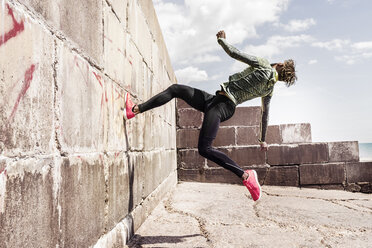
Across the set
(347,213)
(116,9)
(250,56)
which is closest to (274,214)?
(347,213)

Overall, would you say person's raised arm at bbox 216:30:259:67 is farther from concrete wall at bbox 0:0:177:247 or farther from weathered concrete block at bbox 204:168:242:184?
weathered concrete block at bbox 204:168:242:184

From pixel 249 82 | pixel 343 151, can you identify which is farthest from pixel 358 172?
pixel 249 82

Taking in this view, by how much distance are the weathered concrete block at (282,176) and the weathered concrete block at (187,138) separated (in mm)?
1412

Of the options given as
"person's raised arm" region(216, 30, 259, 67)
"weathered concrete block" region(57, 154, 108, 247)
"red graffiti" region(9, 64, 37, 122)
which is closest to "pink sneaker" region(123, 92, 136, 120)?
"weathered concrete block" region(57, 154, 108, 247)

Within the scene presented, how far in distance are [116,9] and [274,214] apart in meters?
2.44

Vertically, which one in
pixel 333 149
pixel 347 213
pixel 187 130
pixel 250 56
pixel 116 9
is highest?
pixel 116 9

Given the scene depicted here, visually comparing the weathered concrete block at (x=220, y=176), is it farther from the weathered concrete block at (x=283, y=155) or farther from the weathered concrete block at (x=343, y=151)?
the weathered concrete block at (x=343, y=151)

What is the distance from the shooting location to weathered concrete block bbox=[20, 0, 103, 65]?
3.58 ft

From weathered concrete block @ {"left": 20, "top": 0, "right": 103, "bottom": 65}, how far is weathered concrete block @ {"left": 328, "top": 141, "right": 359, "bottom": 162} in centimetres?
511

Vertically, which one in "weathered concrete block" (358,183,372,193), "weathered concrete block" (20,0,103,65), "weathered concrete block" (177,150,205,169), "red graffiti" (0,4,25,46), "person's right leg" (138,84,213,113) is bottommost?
"weathered concrete block" (358,183,372,193)

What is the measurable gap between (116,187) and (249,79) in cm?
129

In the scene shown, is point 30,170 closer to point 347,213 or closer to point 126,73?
point 126,73

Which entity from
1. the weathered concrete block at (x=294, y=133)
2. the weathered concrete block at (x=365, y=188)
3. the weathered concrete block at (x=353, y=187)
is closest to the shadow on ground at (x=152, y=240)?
the weathered concrete block at (x=294, y=133)

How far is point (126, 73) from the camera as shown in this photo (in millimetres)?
2213
